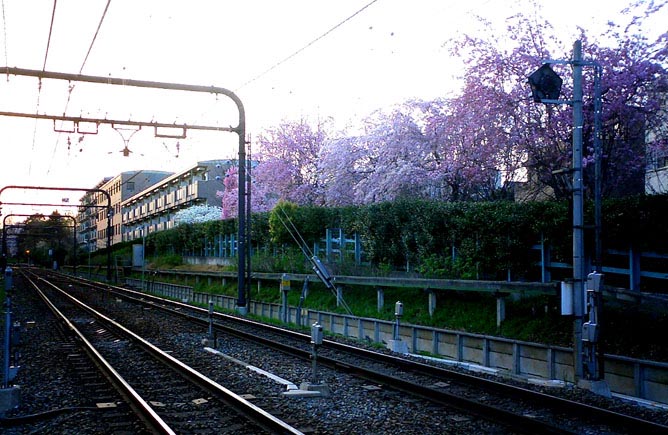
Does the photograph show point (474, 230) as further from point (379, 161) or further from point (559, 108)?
point (379, 161)

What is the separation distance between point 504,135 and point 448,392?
12.4 metres

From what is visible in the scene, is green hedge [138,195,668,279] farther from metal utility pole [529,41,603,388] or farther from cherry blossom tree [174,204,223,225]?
cherry blossom tree [174,204,223,225]

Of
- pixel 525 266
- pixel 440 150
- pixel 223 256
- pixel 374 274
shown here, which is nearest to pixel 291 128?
pixel 223 256

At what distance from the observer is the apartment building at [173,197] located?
63.4 m

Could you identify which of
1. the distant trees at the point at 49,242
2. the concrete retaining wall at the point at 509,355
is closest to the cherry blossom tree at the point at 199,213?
the concrete retaining wall at the point at 509,355

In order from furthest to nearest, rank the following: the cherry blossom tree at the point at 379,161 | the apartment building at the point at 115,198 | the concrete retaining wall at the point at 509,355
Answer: the apartment building at the point at 115,198 < the cherry blossom tree at the point at 379,161 < the concrete retaining wall at the point at 509,355

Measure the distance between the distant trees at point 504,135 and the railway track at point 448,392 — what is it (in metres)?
4.29

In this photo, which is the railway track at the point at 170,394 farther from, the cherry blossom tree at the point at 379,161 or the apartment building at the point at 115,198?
the apartment building at the point at 115,198

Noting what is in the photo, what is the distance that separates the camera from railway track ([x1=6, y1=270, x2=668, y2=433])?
343 inches

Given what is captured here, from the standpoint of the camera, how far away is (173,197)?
73.1 metres

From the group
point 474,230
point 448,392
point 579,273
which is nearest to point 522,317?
point 474,230

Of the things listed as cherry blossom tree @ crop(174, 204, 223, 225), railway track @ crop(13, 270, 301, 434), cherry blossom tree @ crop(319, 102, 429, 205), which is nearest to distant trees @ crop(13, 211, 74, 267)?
cherry blossom tree @ crop(174, 204, 223, 225)

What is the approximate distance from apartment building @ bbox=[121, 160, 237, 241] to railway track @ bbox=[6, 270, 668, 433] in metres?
34.7

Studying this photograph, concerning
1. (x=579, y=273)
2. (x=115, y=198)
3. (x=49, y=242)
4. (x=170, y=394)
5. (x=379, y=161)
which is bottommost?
(x=170, y=394)
